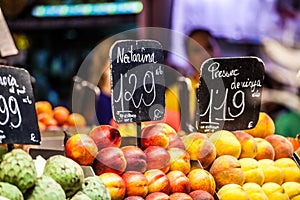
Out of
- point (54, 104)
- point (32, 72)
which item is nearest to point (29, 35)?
point (32, 72)

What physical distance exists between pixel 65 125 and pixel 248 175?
196cm

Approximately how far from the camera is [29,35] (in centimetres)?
676

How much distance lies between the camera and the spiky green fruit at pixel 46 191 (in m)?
1.42

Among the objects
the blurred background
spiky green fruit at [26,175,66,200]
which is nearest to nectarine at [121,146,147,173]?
spiky green fruit at [26,175,66,200]

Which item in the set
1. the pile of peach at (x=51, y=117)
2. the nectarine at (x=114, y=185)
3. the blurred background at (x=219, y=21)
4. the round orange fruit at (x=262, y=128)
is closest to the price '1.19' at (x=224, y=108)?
the round orange fruit at (x=262, y=128)

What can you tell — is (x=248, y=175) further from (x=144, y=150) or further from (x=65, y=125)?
(x=65, y=125)

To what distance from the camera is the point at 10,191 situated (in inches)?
54.0

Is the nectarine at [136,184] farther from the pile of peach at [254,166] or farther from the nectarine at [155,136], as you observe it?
the pile of peach at [254,166]

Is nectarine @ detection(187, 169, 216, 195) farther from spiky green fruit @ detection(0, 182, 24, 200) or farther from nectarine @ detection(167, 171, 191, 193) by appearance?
spiky green fruit @ detection(0, 182, 24, 200)

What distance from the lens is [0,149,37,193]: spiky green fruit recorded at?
1421 mm

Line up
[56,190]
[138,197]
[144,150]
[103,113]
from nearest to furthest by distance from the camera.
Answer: [56,190] → [138,197] → [144,150] → [103,113]

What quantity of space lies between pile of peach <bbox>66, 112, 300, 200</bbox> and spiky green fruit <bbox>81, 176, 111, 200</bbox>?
56 mm

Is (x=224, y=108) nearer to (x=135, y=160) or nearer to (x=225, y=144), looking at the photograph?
(x=225, y=144)

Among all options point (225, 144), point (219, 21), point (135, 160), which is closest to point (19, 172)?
point (135, 160)
